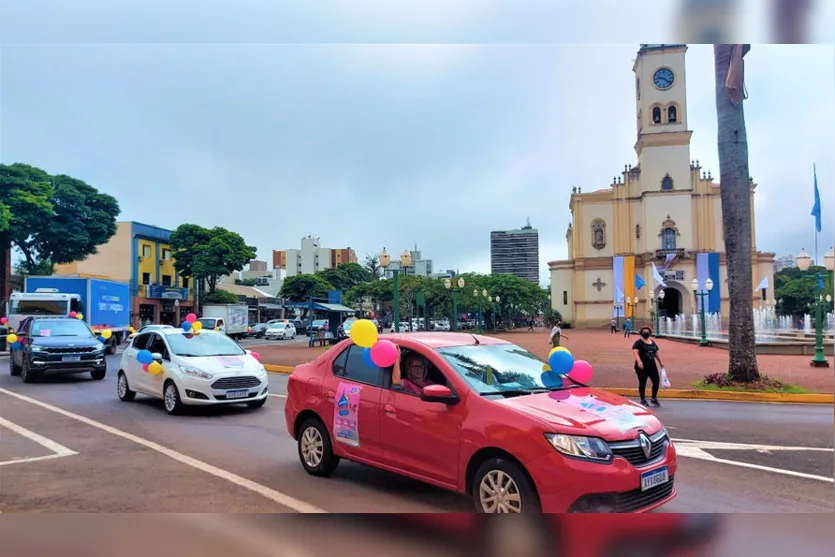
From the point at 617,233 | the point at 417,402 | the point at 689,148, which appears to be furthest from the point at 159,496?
the point at 617,233

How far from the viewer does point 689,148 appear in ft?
25.7

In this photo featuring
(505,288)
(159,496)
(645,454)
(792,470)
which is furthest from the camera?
(505,288)

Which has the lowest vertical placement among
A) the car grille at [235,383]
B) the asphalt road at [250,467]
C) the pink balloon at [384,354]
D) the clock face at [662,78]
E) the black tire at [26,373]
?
the asphalt road at [250,467]

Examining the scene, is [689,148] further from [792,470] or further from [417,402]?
[417,402]

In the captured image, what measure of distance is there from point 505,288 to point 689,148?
12.6 ft

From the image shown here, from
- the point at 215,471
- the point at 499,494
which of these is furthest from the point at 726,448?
the point at 215,471

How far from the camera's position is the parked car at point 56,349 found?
1233 centimetres

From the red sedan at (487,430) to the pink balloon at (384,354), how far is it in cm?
9

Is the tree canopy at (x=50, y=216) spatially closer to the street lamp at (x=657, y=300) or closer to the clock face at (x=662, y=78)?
the clock face at (x=662, y=78)

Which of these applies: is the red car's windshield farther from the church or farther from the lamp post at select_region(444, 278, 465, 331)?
the lamp post at select_region(444, 278, 465, 331)

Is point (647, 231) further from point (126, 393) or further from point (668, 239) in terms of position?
point (126, 393)

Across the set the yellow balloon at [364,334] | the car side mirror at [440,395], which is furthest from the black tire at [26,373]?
the car side mirror at [440,395]

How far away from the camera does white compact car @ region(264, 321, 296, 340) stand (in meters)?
12.9

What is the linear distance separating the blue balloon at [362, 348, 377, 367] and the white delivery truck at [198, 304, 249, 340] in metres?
4.80
